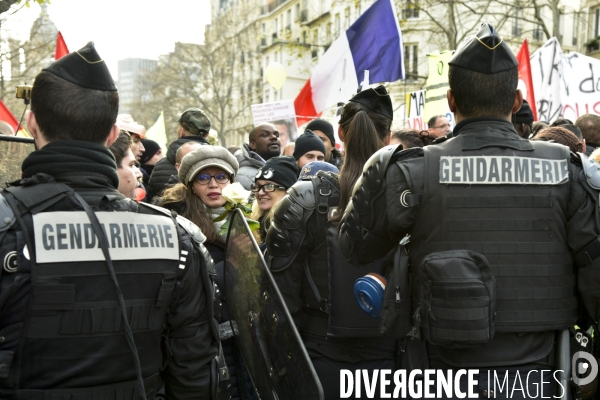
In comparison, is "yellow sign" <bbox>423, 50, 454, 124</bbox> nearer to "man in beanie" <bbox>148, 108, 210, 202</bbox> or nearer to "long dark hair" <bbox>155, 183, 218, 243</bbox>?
"man in beanie" <bbox>148, 108, 210, 202</bbox>

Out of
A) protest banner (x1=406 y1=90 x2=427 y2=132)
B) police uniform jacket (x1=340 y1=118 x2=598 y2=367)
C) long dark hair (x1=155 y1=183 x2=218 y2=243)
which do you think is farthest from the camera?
protest banner (x1=406 y1=90 x2=427 y2=132)

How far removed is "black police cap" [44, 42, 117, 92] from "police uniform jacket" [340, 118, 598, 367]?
1038mm

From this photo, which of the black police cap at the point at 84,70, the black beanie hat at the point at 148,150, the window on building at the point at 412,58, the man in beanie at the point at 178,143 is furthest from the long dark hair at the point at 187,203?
the window on building at the point at 412,58

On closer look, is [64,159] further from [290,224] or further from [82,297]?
[290,224]

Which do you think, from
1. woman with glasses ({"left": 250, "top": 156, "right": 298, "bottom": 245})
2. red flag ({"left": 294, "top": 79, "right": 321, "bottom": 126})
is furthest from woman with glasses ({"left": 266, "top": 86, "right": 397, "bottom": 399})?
red flag ({"left": 294, "top": 79, "right": 321, "bottom": 126})

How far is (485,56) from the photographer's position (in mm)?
2682

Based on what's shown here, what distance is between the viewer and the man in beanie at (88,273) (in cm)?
207

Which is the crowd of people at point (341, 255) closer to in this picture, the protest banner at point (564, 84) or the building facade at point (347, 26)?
the protest banner at point (564, 84)

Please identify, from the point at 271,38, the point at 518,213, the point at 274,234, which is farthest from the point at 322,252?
the point at 271,38

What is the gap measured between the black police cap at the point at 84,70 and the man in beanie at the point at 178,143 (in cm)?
327

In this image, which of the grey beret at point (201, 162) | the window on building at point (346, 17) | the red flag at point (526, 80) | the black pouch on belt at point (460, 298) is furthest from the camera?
the window on building at point (346, 17)

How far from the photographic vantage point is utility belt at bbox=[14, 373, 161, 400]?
2.08 meters

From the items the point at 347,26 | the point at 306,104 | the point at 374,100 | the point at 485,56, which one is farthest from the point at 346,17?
the point at 485,56

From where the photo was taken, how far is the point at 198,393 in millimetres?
2430
